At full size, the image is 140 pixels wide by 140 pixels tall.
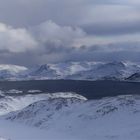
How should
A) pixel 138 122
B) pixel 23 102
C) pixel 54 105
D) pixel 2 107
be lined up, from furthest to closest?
pixel 23 102, pixel 2 107, pixel 54 105, pixel 138 122

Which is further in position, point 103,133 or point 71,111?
point 71,111

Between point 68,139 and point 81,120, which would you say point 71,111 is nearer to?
point 81,120

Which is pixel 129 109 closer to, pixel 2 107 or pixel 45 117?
pixel 45 117

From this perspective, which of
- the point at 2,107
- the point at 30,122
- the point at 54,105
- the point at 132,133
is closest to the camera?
the point at 132,133

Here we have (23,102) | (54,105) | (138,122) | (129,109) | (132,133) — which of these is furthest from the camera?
(23,102)

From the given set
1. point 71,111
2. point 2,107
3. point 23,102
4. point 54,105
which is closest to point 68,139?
point 71,111

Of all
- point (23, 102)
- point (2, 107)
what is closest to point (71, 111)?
point (2, 107)
